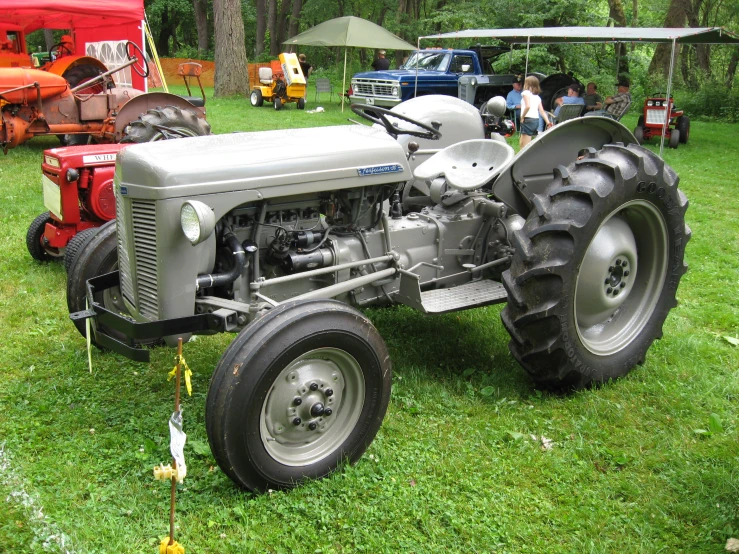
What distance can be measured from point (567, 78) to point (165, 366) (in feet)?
49.6

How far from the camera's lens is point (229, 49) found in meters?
21.1

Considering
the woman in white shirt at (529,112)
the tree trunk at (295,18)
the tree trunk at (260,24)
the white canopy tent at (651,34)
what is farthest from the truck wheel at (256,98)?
the tree trunk at (295,18)

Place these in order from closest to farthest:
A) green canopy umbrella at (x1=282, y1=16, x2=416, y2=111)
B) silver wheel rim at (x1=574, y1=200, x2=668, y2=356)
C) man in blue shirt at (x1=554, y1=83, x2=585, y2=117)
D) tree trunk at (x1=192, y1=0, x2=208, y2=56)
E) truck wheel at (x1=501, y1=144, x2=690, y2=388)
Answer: truck wheel at (x1=501, y1=144, x2=690, y2=388), silver wheel rim at (x1=574, y1=200, x2=668, y2=356), man in blue shirt at (x1=554, y1=83, x2=585, y2=117), green canopy umbrella at (x1=282, y1=16, x2=416, y2=111), tree trunk at (x1=192, y1=0, x2=208, y2=56)

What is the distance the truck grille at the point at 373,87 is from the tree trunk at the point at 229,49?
3.99 meters

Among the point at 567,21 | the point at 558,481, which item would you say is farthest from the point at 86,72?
the point at 567,21

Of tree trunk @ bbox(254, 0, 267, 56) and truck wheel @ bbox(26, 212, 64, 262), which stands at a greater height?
tree trunk @ bbox(254, 0, 267, 56)

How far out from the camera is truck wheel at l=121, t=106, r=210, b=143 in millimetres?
7312

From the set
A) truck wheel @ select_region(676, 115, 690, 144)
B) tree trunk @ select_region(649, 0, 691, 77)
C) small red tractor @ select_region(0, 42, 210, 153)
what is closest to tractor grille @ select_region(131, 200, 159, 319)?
small red tractor @ select_region(0, 42, 210, 153)

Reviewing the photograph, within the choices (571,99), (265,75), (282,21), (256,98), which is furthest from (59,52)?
(282,21)

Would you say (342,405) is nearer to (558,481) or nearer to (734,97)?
(558,481)

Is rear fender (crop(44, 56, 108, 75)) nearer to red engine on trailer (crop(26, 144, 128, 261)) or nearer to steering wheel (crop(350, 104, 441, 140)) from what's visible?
red engine on trailer (crop(26, 144, 128, 261))

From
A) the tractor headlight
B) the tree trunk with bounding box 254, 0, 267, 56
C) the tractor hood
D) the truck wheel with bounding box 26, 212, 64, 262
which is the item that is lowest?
the truck wheel with bounding box 26, 212, 64, 262

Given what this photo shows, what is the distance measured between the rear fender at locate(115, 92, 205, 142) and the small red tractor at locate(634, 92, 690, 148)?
9.47 m

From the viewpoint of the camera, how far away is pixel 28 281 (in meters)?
5.77
